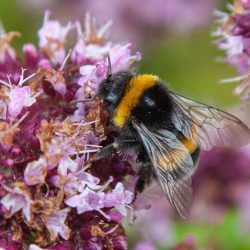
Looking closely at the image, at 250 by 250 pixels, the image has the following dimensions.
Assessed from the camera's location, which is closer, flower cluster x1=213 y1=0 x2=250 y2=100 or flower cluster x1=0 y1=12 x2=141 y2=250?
flower cluster x1=0 y1=12 x2=141 y2=250

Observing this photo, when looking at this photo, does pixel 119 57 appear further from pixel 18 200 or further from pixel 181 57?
pixel 181 57

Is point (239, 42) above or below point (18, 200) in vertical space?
above

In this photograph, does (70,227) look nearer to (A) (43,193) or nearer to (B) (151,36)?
(A) (43,193)

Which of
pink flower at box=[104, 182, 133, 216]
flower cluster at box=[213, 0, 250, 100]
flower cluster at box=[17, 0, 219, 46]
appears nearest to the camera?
pink flower at box=[104, 182, 133, 216]

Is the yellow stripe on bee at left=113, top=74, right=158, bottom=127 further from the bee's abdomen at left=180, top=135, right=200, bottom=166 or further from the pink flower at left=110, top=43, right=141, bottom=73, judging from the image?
the pink flower at left=110, top=43, right=141, bottom=73

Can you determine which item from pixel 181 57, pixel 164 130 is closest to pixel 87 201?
pixel 164 130

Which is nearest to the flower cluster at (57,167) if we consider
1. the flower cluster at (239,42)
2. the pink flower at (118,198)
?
the pink flower at (118,198)

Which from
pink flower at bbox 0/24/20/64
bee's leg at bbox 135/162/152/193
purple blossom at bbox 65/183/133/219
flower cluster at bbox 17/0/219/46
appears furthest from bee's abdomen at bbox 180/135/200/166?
flower cluster at bbox 17/0/219/46
